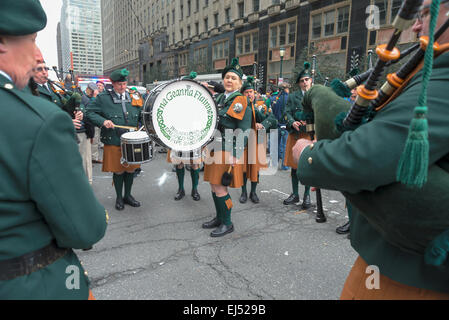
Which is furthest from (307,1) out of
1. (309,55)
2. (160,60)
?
(160,60)

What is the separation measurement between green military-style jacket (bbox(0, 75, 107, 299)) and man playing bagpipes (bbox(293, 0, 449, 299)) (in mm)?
865

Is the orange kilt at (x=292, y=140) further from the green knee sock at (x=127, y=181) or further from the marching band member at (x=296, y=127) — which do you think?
the green knee sock at (x=127, y=181)

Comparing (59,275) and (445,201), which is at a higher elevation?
(445,201)

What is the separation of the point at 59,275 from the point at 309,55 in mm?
16132

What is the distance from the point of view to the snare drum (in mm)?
4223

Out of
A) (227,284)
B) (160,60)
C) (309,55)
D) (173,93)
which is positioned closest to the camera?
(227,284)

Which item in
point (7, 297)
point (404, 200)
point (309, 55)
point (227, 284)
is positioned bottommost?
point (227, 284)

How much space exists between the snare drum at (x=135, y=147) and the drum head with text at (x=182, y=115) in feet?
3.51

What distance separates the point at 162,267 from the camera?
3.05 m

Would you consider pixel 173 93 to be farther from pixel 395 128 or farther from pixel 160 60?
pixel 160 60

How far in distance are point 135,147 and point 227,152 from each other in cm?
142

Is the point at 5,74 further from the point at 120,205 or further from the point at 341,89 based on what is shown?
the point at 120,205

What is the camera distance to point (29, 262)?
1039 mm

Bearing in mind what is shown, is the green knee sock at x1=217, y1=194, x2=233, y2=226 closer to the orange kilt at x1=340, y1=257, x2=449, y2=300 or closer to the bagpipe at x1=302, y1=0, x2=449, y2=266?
the orange kilt at x1=340, y1=257, x2=449, y2=300
